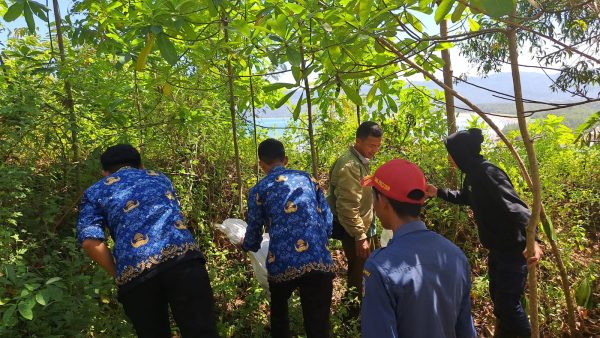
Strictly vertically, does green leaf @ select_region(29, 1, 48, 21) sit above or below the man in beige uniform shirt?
above

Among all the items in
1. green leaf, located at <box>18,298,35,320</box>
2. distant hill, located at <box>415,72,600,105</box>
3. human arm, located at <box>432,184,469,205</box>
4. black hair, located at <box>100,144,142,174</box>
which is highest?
distant hill, located at <box>415,72,600,105</box>

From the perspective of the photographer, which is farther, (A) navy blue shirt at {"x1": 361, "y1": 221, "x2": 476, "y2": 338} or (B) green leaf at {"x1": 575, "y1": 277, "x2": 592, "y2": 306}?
(B) green leaf at {"x1": 575, "y1": 277, "x2": 592, "y2": 306}

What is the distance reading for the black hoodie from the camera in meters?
2.64

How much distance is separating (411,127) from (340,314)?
8.89ft

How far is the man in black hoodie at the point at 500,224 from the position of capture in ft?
8.69

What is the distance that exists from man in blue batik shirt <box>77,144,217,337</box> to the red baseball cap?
118 cm

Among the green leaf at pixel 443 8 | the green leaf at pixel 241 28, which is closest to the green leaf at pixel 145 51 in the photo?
the green leaf at pixel 241 28

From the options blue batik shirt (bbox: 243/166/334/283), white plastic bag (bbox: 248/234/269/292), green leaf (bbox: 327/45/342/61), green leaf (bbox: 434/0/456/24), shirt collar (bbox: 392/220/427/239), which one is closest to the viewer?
shirt collar (bbox: 392/220/427/239)

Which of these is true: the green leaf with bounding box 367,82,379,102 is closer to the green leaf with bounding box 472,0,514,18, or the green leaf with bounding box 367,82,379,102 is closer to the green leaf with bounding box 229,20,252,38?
the green leaf with bounding box 229,20,252,38

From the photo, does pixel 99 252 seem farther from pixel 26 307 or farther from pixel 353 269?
pixel 353 269

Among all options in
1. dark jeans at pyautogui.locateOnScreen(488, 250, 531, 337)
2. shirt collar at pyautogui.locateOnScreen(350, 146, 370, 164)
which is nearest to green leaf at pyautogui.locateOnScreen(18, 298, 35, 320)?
shirt collar at pyautogui.locateOnScreen(350, 146, 370, 164)

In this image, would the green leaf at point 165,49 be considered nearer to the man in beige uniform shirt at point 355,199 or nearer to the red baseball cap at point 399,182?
the red baseball cap at point 399,182

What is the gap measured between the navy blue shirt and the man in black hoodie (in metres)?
1.38

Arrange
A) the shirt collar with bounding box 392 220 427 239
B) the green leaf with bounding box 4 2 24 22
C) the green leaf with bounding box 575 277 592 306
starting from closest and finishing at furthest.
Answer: the shirt collar with bounding box 392 220 427 239, the green leaf with bounding box 4 2 24 22, the green leaf with bounding box 575 277 592 306
